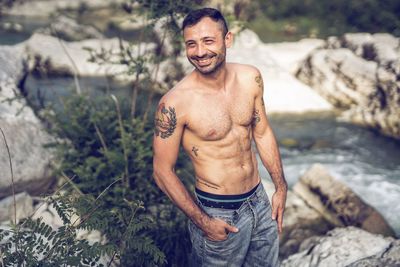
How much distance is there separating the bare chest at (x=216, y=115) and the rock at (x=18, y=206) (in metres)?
3.05

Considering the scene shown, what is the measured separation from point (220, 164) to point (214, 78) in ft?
2.03

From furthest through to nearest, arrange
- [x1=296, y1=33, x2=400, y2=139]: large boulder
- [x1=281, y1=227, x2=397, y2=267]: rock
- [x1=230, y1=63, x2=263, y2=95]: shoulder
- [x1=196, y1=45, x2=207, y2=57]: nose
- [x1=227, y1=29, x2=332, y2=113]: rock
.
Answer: [x1=227, y1=29, x2=332, y2=113]: rock, [x1=296, y1=33, x2=400, y2=139]: large boulder, [x1=281, y1=227, x2=397, y2=267]: rock, [x1=230, y1=63, x2=263, y2=95]: shoulder, [x1=196, y1=45, x2=207, y2=57]: nose

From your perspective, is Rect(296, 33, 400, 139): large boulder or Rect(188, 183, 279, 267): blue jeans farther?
Rect(296, 33, 400, 139): large boulder

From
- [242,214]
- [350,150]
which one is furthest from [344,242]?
[350,150]

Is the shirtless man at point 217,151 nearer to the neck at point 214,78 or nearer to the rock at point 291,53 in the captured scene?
the neck at point 214,78

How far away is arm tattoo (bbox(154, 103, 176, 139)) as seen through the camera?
2.86m

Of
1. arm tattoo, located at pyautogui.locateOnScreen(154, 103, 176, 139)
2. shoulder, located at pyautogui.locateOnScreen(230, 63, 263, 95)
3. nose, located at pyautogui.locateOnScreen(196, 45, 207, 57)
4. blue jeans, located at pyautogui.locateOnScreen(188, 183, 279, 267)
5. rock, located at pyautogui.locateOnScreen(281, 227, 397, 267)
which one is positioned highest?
nose, located at pyautogui.locateOnScreen(196, 45, 207, 57)

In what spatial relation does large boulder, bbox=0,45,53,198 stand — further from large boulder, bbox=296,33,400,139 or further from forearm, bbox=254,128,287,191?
large boulder, bbox=296,33,400,139

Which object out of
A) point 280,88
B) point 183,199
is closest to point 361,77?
point 280,88

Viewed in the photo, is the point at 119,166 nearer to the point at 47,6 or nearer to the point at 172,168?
the point at 172,168

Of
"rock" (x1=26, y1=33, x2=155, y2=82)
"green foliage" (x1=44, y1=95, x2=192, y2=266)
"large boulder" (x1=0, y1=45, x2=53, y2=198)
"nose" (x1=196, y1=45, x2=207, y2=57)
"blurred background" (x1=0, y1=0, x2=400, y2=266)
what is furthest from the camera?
"rock" (x1=26, y1=33, x2=155, y2=82)

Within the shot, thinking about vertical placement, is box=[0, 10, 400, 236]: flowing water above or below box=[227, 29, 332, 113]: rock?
below

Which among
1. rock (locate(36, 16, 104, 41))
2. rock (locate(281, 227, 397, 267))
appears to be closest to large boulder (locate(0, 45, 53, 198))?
rock (locate(281, 227, 397, 267))

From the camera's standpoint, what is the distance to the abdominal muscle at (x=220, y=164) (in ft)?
9.93
